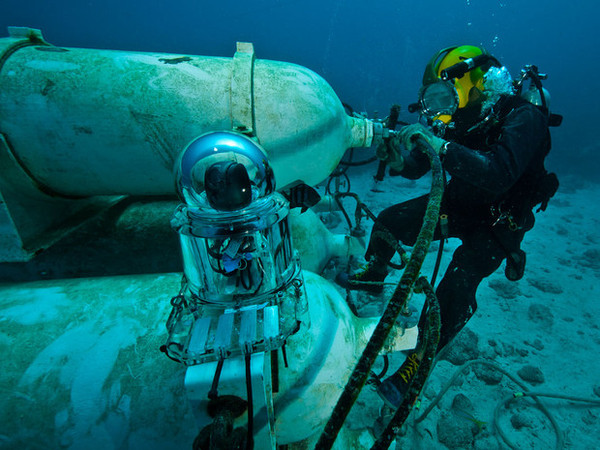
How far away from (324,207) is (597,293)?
4.07 m

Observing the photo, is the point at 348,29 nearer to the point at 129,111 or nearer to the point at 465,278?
the point at 465,278

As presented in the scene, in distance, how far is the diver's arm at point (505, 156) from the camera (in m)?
2.03

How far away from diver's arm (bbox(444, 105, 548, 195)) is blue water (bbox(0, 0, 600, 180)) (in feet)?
131

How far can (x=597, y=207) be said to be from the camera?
822 centimetres

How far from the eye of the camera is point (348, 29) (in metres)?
54.4

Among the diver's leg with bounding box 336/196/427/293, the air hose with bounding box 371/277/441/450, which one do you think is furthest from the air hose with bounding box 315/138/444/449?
the diver's leg with bounding box 336/196/427/293

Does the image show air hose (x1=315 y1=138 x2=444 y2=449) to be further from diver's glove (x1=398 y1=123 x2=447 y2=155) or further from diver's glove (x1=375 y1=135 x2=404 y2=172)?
diver's glove (x1=375 y1=135 x2=404 y2=172)

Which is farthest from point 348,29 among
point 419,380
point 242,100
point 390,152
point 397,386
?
point 419,380

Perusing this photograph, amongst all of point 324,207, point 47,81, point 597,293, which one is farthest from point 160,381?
point 597,293

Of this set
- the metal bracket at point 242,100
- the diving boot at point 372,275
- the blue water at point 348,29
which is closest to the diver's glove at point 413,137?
the metal bracket at point 242,100

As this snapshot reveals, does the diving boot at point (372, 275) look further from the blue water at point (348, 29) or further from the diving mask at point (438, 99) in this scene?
the blue water at point (348, 29)

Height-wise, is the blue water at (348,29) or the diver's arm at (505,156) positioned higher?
the blue water at (348,29)

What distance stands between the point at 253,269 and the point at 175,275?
72cm

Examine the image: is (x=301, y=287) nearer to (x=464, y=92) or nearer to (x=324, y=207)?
(x=464, y=92)
